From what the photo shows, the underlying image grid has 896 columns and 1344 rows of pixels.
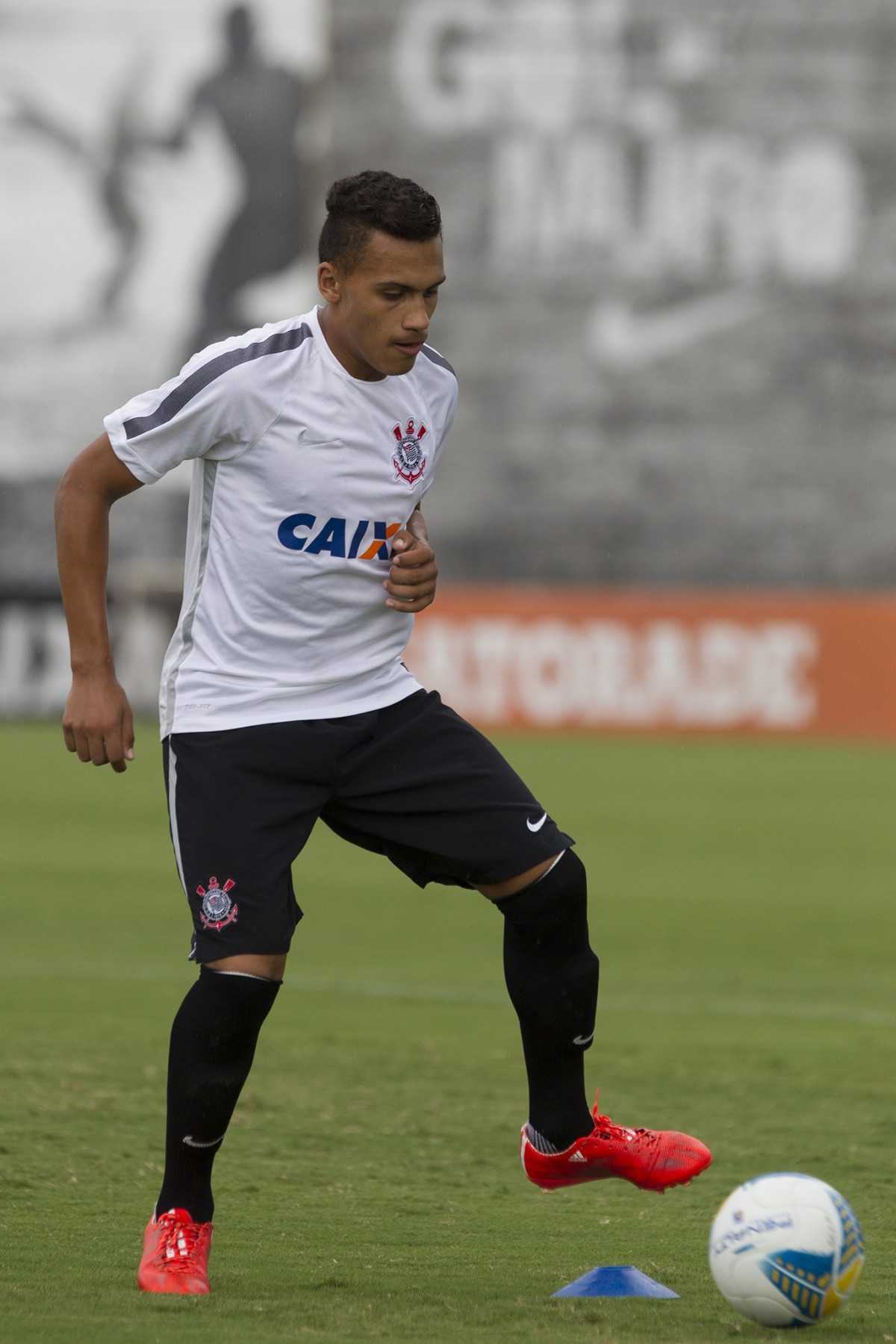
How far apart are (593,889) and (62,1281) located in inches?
252

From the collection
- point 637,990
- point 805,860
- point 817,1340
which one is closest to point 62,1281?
point 817,1340

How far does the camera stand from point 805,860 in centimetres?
1123

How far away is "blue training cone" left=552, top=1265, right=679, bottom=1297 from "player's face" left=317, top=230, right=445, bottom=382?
1741 mm

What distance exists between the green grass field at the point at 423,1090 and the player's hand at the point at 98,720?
0.98 metres

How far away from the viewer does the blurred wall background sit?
2648 centimetres

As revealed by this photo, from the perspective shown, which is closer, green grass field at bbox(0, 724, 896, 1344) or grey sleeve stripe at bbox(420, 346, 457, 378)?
green grass field at bbox(0, 724, 896, 1344)

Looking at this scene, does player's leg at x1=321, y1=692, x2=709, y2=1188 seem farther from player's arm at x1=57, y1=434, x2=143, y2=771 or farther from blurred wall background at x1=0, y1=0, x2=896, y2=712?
blurred wall background at x1=0, y1=0, x2=896, y2=712

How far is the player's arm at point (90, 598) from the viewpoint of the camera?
3699 millimetres

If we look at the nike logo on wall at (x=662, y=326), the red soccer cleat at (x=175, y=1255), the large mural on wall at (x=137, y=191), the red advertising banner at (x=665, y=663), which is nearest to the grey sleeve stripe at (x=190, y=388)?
the red soccer cleat at (x=175, y=1255)

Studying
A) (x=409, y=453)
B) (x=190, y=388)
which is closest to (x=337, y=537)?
(x=409, y=453)

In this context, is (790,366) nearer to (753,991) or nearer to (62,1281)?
(753,991)

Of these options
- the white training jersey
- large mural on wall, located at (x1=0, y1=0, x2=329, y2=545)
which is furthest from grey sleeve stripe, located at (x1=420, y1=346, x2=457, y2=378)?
large mural on wall, located at (x1=0, y1=0, x2=329, y2=545)

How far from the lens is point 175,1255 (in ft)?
11.8

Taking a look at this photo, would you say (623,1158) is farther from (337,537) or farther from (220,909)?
(337,537)
